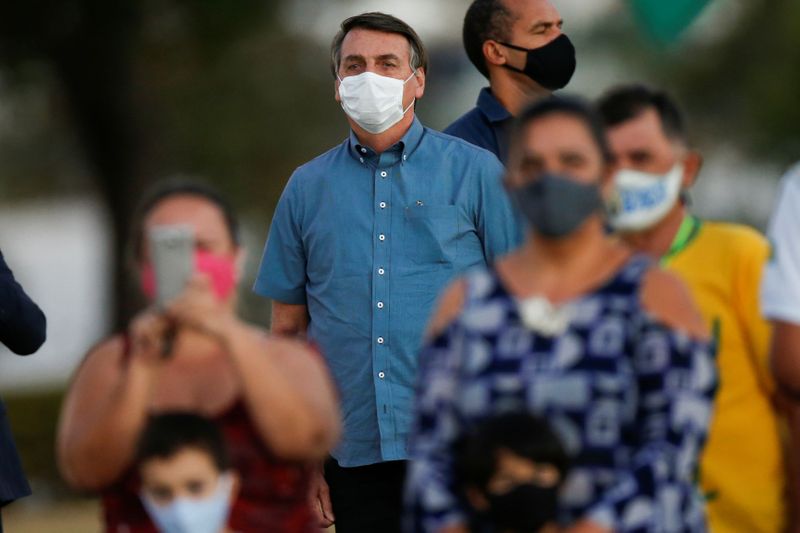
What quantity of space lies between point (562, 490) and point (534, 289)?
19.3 inches

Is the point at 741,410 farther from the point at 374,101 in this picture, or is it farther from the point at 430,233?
the point at 374,101

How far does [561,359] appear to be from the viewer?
162 inches

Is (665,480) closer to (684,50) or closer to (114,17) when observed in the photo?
(114,17)

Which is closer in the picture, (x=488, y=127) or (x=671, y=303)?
(x=671, y=303)

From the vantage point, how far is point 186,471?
4.21m

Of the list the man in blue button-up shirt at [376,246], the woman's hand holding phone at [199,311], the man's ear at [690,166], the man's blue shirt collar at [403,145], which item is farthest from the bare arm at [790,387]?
the man's blue shirt collar at [403,145]

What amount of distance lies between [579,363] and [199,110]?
1760 cm

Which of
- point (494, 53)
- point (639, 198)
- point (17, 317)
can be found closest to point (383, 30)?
point (494, 53)

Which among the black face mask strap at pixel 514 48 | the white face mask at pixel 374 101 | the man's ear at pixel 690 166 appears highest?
the black face mask strap at pixel 514 48

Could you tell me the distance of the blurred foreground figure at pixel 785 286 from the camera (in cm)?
432

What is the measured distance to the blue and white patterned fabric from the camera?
160 inches

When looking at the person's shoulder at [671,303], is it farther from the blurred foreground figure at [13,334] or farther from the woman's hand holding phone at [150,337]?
the blurred foreground figure at [13,334]

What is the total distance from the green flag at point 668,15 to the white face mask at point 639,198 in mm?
1469

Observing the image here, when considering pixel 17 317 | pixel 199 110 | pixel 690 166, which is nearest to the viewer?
pixel 690 166
